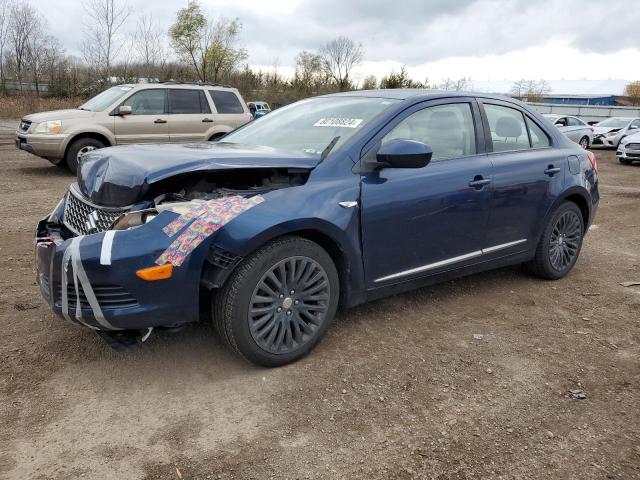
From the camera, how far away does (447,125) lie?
404cm

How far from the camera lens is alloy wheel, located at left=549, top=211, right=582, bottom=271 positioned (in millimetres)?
4867

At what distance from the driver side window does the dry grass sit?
17.0 meters

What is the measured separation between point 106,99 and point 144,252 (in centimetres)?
899

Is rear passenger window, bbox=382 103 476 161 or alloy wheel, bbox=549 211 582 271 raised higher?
rear passenger window, bbox=382 103 476 161

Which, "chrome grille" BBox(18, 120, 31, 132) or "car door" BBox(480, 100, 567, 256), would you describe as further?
"chrome grille" BBox(18, 120, 31, 132)

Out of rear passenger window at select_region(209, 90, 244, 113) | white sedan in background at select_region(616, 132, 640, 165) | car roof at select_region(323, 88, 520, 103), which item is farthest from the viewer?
white sedan in background at select_region(616, 132, 640, 165)

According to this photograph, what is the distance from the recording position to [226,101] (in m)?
11.5

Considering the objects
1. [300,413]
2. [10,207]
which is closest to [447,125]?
[300,413]

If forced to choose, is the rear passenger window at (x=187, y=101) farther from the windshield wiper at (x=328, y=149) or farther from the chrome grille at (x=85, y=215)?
the windshield wiper at (x=328, y=149)

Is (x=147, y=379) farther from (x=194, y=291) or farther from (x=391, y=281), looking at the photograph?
(x=391, y=281)

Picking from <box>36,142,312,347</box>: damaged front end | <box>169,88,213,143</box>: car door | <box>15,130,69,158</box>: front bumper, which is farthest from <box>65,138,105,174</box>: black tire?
<box>36,142,312,347</box>: damaged front end

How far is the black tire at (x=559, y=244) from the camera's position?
4762mm

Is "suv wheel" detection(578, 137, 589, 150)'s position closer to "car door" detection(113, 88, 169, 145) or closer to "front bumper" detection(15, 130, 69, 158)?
"car door" detection(113, 88, 169, 145)

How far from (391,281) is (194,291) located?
54.3 inches
